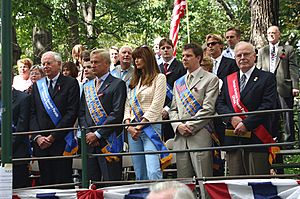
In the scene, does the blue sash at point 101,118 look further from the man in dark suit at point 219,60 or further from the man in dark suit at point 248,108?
the man in dark suit at point 219,60

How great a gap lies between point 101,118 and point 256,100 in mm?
2077

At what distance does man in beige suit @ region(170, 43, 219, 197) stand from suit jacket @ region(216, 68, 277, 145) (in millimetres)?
273

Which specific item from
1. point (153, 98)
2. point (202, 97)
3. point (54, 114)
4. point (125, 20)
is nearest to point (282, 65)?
point (202, 97)

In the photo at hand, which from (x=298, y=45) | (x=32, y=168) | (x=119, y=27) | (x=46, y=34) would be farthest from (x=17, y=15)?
(x=32, y=168)

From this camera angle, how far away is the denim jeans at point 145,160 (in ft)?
29.7

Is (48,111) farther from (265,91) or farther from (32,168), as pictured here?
(265,91)

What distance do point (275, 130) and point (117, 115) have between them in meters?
2.00

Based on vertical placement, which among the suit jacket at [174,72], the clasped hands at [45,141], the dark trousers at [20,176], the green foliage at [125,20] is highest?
the green foliage at [125,20]

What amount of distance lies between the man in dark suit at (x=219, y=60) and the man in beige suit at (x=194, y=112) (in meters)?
0.98

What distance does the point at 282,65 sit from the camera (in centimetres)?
1148

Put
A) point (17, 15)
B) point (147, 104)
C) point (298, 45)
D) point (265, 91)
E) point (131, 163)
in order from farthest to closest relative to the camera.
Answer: point (17, 15) < point (298, 45) < point (131, 163) < point (147, 104) < point (265, 91)

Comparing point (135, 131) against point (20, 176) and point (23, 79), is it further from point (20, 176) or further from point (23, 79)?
point (23, 79)

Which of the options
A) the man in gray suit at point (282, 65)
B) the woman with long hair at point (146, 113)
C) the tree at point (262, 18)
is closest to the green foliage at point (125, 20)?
the tree at point (262, 18)

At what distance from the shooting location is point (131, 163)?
1030 cm
